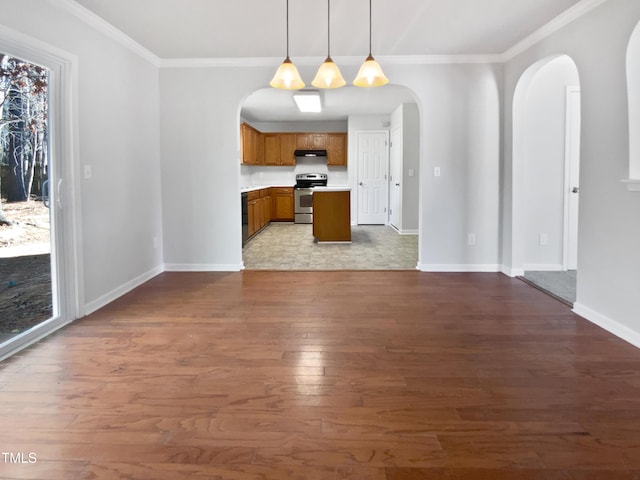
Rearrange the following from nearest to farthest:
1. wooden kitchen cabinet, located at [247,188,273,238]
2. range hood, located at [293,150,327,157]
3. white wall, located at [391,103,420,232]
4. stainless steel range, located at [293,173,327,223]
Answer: wooden kitchen cabinet, located at [247,188,273,238], white wall, located at [391,103,420,232], stainless steel range, located at [293,173,327,223], range hood, located at [293,150,327,157]

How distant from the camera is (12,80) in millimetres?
2877

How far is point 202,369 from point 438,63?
4.08m

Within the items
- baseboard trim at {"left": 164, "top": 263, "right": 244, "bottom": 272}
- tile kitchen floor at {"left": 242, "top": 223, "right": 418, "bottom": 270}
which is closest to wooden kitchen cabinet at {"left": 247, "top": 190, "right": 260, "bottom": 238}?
tile kitchen floor at {"left": 242, "top": 223, "right": 418, "bottom": 270}

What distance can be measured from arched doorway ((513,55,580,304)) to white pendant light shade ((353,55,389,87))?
218 centimetres

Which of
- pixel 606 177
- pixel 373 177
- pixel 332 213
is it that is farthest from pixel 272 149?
pixel 606 177

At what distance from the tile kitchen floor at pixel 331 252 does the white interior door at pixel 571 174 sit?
1685mm

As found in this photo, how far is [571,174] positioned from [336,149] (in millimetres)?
6350

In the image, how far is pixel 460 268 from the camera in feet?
17.5

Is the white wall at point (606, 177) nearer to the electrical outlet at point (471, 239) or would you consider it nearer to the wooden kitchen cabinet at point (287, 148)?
the electrical outlet at point (471, 239)

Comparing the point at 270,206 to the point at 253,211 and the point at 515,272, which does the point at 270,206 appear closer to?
the point at 253,211

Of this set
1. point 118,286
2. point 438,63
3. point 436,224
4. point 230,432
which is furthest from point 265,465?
point 438,63

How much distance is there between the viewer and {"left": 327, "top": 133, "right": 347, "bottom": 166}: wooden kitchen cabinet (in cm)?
1077

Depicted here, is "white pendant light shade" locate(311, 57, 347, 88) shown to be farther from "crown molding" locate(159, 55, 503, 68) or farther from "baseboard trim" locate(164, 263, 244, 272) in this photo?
"baseboard trim" locate(164, 263, 244, 272)

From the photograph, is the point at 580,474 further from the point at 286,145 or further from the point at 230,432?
the point at 286,145
